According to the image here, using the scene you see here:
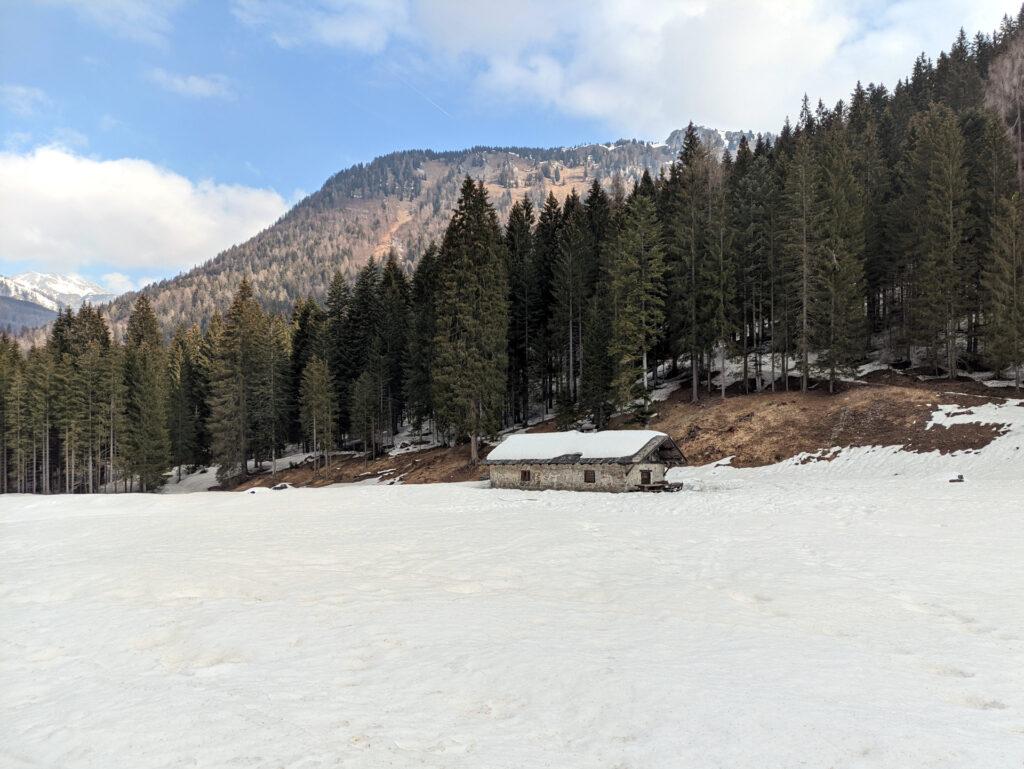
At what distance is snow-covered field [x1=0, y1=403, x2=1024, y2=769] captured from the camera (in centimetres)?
623

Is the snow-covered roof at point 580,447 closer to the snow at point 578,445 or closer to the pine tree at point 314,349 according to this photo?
the snow at point 578,445

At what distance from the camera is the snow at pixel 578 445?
33625 mm

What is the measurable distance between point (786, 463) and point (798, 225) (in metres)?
19.5

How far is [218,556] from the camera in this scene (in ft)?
56.0

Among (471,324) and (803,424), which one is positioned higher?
(471,324)

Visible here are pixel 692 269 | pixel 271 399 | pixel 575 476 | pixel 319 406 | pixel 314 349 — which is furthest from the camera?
pixel 314 349

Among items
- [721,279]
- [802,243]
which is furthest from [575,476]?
[802,243]

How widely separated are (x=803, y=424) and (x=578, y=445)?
1523cm

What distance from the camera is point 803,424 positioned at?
3872 centimetres

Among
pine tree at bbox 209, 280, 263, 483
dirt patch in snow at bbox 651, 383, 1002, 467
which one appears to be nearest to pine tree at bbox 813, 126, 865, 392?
dirt patch in snow at bbox 651, 383, 1002, 467

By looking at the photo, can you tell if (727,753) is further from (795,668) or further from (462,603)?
(462,603)

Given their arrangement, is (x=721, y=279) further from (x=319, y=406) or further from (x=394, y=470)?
(x=319, y=406)

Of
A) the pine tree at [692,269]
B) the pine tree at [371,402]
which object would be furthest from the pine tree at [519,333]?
the pine tree at [692,269]

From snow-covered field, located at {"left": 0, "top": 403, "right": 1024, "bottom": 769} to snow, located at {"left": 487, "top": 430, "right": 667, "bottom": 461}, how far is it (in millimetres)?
12364
